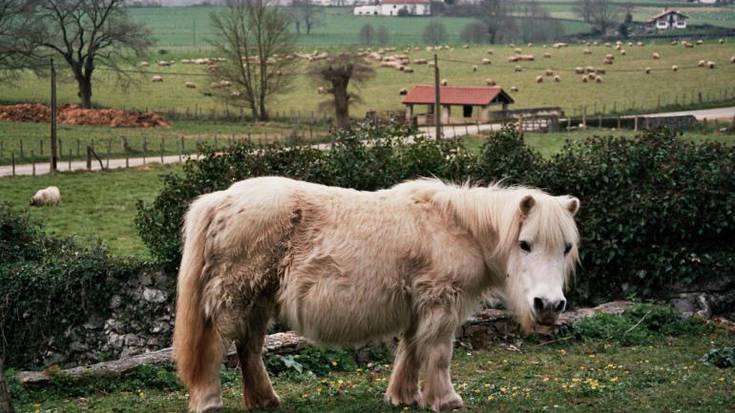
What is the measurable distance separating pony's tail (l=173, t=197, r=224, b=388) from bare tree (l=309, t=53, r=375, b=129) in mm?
44916

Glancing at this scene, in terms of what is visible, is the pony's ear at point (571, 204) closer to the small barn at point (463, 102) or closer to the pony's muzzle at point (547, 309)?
the pony's muzzle at point (547, 309)

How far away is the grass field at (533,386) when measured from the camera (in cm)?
842

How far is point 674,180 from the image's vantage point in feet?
47.2

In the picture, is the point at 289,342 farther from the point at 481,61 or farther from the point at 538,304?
the point at 481,61

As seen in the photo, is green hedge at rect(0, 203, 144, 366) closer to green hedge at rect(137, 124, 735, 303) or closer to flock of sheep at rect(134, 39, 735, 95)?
green hedge at rect(137, 124, 735, 303)

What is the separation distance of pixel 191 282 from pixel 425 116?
4775 centimetres

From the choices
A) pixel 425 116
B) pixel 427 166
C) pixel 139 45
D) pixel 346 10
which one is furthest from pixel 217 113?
pixel 346 10

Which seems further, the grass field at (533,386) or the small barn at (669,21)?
the small barn at (669,21)

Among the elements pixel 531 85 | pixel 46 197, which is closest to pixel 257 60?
pixel 531 85

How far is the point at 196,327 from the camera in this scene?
27.2 ft

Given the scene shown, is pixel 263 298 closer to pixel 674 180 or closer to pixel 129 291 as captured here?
pixel 129 291

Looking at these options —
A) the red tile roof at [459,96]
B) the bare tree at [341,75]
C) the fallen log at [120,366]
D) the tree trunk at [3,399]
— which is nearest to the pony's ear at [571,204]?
the fallen log at [120,366]

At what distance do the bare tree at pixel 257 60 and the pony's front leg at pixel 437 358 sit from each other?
5107cm

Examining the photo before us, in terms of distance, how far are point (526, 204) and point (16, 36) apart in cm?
5366
